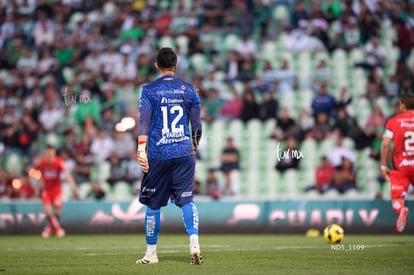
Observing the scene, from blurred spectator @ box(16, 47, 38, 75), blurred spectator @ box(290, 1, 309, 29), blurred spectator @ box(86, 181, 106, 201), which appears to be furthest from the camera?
blurred spectator @ box(16, 47, 38, 75)

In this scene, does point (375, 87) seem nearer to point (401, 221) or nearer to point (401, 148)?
point (401, 148)

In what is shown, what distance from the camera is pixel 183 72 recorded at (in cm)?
2727

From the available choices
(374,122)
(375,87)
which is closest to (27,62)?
(375,87)

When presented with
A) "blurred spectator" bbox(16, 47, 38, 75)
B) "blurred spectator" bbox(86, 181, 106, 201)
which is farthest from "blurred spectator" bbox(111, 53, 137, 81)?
"blurred spectator" bbox(86, 181, 106, 201)

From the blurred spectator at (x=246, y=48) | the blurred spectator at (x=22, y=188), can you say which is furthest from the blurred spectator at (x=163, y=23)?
the blurred spectator at (x=22, y=188)

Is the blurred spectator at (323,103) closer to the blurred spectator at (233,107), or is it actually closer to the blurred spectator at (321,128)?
the blurred spectator at (321,128)

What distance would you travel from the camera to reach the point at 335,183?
22.5 m

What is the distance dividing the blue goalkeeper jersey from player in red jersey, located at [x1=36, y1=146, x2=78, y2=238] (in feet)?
33.9

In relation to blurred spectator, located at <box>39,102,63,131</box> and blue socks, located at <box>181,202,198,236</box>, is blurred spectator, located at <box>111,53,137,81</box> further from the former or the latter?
blue socks, located at <box>181,202,198,236</box>

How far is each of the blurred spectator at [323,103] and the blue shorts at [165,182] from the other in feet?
41.8

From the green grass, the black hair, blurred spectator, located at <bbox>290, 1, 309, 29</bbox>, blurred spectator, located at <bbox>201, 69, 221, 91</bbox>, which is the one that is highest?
blurred spectator, located at <bbox>290, 1, 309, 29</bbox>

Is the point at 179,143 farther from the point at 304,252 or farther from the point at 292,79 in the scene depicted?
the point at 292,79

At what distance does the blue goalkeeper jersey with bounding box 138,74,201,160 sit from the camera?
1209cm

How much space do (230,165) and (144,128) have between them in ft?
38.2
